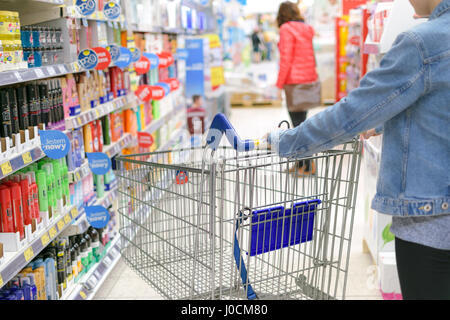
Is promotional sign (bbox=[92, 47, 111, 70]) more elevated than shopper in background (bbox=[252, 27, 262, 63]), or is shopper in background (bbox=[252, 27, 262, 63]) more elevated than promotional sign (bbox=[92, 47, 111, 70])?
shopper in background (bbox=[252, 27, 262, 63])

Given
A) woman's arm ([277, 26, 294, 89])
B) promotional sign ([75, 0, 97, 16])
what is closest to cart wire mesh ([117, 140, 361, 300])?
promotional sign ([75, 0, 97, 16])

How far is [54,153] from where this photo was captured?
2576mm

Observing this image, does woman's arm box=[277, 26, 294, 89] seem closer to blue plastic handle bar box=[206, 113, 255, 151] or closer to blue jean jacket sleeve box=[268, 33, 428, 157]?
blue plastic handle bar box=[206, 113, 255, 151]

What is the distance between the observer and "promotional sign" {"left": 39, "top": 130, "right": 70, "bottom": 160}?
2.54 metres

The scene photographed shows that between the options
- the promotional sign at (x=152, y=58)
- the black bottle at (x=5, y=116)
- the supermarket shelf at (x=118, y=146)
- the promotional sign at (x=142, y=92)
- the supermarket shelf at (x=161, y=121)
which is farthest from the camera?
the supermarket shelf at (x=161, y=121)

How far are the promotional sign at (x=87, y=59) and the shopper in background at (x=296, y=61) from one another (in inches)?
130

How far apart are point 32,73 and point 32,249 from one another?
807 millimetres

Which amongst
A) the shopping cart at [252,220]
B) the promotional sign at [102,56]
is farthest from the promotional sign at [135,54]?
the shopping cart at [252,220]

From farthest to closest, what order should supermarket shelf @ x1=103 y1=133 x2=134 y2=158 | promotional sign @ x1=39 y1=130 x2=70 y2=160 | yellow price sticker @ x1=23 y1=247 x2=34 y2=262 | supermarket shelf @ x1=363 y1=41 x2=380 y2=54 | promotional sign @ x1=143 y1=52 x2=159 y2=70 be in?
promotional sign @ x1=143 y1=52 x2=159 y2=70 < supermarket shelf @ x1=103 y1=133 x2=134 y2=158 < supermarket shelf @ x1=363 y1=41 x2=380 y2=54 < promotional sign @ x1=39 y1=130 x2=70 y2=160 < yellow price sticker @ x1=23 y1=247 x2=34 y2=262

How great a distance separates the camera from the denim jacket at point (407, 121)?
4.72ft

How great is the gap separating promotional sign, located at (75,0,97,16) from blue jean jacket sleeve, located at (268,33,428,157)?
187 cm

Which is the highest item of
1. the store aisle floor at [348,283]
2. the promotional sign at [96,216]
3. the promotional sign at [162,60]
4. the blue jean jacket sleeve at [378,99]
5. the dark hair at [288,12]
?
the dark hair at [288,12]

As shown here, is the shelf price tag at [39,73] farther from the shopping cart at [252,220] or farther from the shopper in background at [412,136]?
the shopper in background at [412,136]

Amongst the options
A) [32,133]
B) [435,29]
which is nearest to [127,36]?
[32,133]
